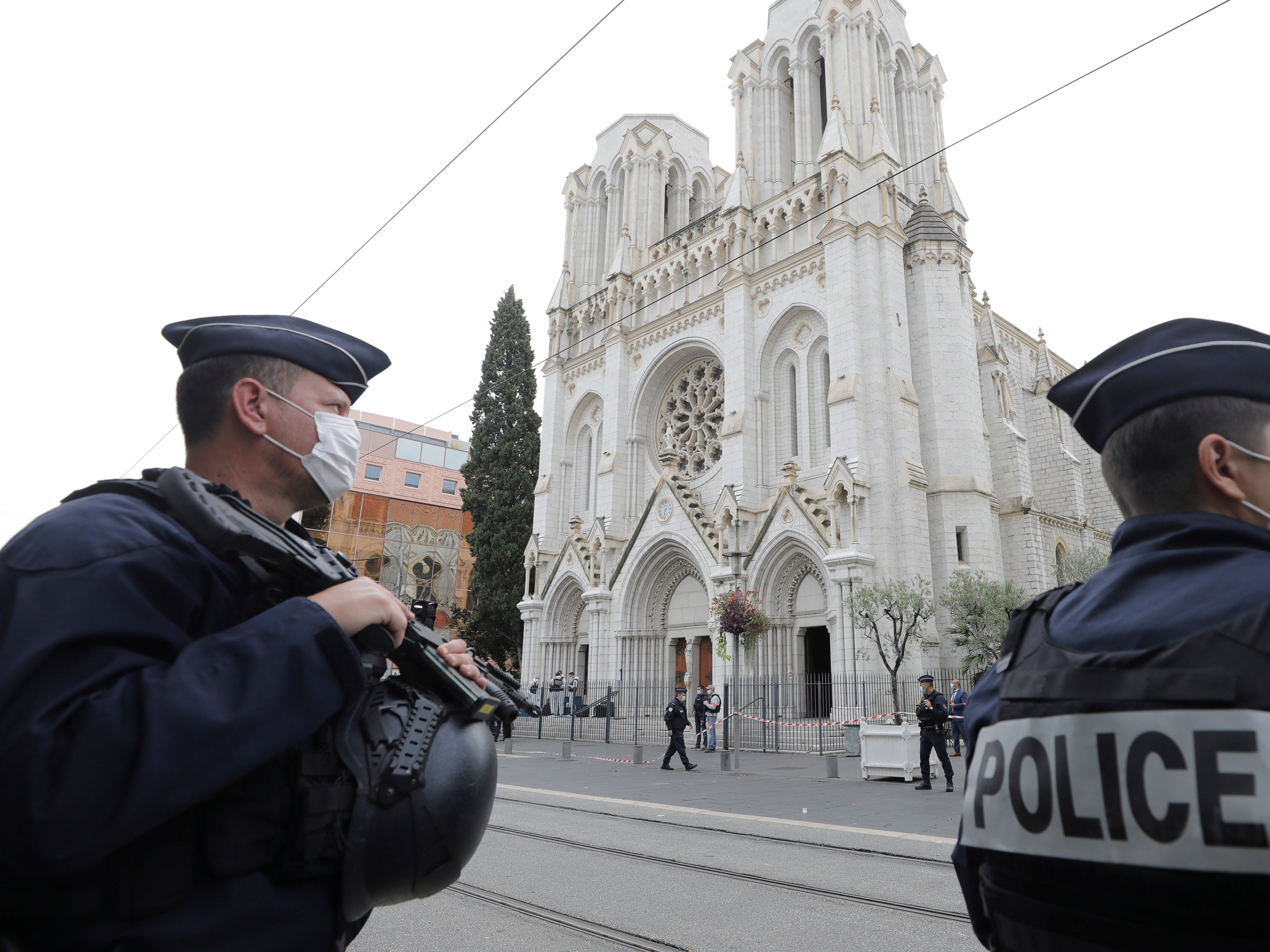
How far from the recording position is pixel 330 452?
1.94m

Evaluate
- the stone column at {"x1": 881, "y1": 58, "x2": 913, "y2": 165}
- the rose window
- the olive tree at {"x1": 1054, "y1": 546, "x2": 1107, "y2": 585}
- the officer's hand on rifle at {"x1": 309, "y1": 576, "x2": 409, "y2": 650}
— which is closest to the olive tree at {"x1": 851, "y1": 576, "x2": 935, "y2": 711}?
the olive tree at {"x1": 1054, "y1": 546, "x2": 1107, "y2": 585}

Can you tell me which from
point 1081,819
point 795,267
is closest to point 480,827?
point 1081,819

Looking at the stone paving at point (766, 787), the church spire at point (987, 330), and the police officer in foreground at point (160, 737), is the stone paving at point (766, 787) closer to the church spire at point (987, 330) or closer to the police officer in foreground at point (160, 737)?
the police officer in foreground at point (160, 737)

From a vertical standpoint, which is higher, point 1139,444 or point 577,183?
point 577,183

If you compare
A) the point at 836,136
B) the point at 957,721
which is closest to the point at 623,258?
the point at 836,136

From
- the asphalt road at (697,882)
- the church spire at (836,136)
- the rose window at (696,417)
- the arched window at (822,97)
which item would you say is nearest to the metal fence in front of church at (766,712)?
the asphalt road at (697,882)

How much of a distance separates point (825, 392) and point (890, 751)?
1471 centimetres

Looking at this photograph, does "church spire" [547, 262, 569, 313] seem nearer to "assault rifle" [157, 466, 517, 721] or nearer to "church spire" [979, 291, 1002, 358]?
"church spire" [979, 291, 1002, 358]

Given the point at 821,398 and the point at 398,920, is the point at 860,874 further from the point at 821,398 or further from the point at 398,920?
the point at 821,398

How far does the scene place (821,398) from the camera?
25219 millimetres

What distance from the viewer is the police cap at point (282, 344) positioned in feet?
5.96

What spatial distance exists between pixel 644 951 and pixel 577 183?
3731 cm

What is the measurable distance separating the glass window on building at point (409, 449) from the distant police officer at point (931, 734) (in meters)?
45.7

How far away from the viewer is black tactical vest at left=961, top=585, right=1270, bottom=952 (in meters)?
1.17
